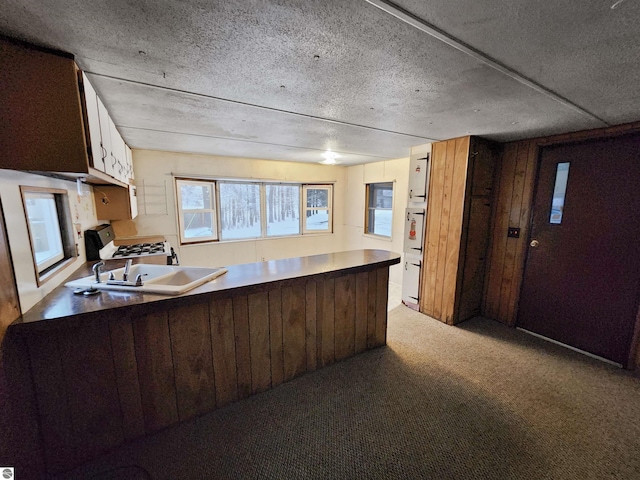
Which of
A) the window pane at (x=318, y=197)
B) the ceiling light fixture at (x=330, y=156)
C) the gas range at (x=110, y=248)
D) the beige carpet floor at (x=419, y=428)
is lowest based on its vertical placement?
the beige carpet floor at (x=419, y=428)

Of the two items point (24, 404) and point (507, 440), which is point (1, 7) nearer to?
point (24, 404)

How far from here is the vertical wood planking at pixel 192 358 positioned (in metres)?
1.70

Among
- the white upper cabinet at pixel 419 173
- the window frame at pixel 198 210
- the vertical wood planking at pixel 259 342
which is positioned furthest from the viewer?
the window frame at pixel 198 210

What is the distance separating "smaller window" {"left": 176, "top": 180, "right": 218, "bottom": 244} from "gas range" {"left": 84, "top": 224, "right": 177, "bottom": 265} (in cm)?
81

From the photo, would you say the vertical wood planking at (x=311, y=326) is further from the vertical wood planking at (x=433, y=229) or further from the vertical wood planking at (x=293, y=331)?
the vertical wood planking at (x=433, y=229)

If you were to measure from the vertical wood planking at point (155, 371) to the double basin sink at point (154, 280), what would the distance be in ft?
0.63

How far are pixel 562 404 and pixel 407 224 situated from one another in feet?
7.32

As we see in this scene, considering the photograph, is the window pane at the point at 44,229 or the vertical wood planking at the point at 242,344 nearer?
the window pane at the point at 44,229

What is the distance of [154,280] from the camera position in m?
1.75

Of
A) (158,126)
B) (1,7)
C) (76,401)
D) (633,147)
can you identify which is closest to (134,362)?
(76,401)

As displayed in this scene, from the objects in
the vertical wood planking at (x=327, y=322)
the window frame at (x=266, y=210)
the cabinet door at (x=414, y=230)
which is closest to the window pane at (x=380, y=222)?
the cabinet door at (x=414, y=230)

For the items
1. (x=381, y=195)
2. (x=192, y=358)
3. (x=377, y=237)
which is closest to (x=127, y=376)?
(x=192, y=358)

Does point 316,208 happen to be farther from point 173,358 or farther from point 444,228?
point 173,358

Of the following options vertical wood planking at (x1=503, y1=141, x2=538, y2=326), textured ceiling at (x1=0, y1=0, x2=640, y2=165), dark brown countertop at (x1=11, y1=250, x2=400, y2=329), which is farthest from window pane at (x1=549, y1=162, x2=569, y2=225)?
dark brown countertop at (x1=11, y1=250, x2=400, y2=329)
